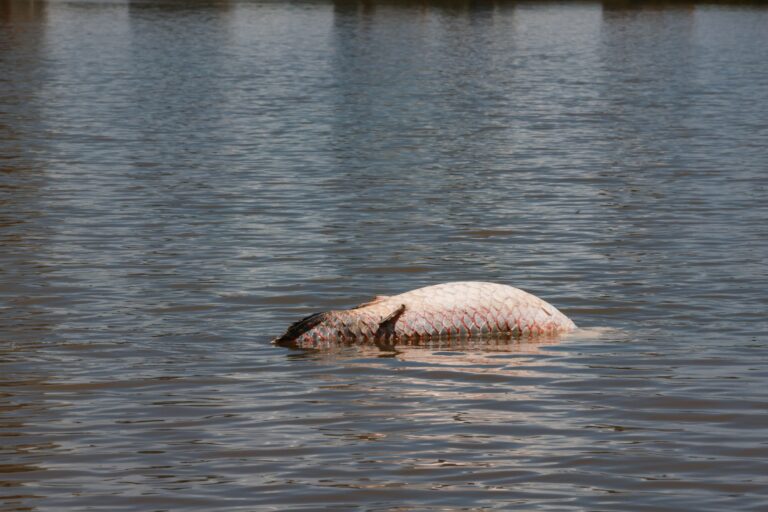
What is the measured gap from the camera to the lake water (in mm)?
8906

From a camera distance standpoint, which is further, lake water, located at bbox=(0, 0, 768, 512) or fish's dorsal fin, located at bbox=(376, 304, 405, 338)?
fish's dorsal fin, located at bbox=(376, 304, 405, 338)

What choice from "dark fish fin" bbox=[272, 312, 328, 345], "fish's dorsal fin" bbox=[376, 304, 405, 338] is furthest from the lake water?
"fish's dorsal fin" bbox=[376, 304, 405, 338]

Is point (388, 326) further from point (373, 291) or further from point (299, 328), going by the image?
point (373, 291)

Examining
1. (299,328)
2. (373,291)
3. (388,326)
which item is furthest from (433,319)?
(373,291)

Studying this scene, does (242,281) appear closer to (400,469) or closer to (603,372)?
(603,372)

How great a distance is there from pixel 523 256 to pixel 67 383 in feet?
22.2

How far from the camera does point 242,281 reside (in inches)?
591

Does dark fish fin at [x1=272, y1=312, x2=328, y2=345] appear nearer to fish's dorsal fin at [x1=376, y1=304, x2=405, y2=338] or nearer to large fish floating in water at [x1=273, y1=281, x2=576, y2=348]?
large fish floating in water at [x1=273, y1=281, x2=576, y2=348]

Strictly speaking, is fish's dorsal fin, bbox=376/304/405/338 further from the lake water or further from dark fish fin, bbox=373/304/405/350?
the lake water

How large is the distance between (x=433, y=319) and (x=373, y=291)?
232cm

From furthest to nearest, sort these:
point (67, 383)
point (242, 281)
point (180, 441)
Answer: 1. point (242, 281)
2. point (67, 383)
3. point (180, 441)

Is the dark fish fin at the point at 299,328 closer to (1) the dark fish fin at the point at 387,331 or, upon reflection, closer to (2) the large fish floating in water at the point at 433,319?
(2) the large fish floating in water at the point at 433,319

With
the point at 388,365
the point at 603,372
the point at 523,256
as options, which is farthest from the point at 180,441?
the point at 523,256

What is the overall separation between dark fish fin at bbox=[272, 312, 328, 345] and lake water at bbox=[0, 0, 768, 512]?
0.21 metres
